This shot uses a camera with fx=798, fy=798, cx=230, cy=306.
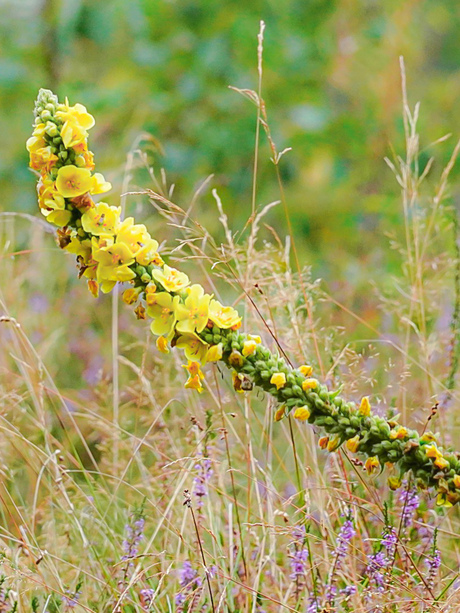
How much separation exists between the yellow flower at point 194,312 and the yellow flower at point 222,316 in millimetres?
13

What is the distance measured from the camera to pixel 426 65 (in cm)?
555

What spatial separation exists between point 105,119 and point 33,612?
7.26ft

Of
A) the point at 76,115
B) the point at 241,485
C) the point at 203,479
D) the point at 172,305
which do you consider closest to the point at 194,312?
the point at 172,305

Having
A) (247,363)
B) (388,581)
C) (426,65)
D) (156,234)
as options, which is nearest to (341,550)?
(388,581)

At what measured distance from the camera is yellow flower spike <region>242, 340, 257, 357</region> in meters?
0.87

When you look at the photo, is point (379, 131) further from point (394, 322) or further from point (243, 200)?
point (394, 322)

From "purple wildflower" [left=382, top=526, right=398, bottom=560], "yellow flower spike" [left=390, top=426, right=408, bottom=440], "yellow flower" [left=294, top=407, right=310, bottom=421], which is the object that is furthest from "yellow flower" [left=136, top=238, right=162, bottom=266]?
"purple wildflower" [left=382, top=526, right=398, bottom=560]

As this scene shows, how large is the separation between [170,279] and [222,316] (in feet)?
0.23

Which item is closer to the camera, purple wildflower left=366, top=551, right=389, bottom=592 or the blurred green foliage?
purple wildflower left=366, top=551, right=389, bottom=592

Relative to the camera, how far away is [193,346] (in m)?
0.89

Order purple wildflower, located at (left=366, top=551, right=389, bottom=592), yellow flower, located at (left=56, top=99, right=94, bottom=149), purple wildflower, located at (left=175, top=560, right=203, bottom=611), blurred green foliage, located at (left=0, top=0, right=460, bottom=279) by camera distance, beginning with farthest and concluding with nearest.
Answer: blurred green foliage, located at (left=0, top=0, right=460, bottom=279) < purple wildflower, located at (left=175, top=560, right=203, bottom=611) < purple wildflower, located at (left=366, top=551, right=389, bottom=592) < yellow flower, located at (left=56, top=99, right=94, bottom=149)

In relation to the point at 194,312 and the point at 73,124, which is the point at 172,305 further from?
the point at 73,124

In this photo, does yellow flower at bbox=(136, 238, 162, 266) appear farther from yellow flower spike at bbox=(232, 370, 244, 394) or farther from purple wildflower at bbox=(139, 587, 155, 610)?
purple wildflower at bbox=(139, 587, 155, 610)

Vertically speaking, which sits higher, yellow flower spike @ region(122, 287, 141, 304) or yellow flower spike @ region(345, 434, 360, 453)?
yellow flower spike @ region(122, 287, 141, 304)
